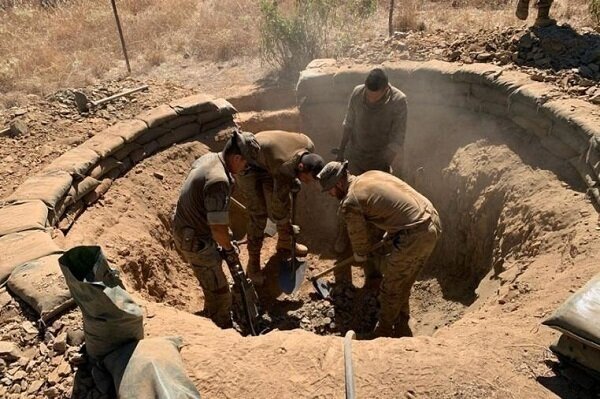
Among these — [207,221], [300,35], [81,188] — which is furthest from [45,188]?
[300,35]

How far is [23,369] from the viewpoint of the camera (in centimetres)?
283

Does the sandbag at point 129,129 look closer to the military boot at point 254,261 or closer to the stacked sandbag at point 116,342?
the military boot at point 254,261

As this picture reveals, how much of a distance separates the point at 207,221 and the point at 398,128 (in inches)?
89.4

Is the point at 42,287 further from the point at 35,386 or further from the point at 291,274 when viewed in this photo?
the point at 291,274

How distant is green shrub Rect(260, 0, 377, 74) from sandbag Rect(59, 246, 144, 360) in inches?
225

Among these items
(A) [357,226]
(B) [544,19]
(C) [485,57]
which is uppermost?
(B) [544,19]

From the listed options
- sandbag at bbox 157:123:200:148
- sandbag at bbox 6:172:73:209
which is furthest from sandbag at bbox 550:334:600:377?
sandbag at bbox 157:123:200:148

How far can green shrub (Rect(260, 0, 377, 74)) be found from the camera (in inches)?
304

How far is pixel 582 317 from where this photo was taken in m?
2.51

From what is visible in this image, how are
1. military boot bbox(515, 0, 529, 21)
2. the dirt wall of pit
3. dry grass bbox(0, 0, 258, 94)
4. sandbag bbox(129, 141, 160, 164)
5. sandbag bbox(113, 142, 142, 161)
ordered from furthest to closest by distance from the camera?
1. dry grass bbox(0, 0, 258, 94)
2. military boot bbox(515, 0, 529, 21)
3. sandbag bbox(129, 141, 160, 164)
4. sandbag bbox(113, 142, 142, 161)
5. the dirt wall of pit

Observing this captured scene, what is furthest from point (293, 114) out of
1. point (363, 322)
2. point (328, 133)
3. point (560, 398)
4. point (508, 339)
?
point (560, 398)

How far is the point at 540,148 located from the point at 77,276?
14.1ft

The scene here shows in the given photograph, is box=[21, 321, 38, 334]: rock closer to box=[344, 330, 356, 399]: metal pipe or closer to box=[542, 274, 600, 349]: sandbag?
box=[344, 330, 356, 399]: metal pipe

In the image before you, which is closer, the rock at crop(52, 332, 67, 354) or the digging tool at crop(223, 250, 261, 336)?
the rock at crop(52, 332, 67, 354)
